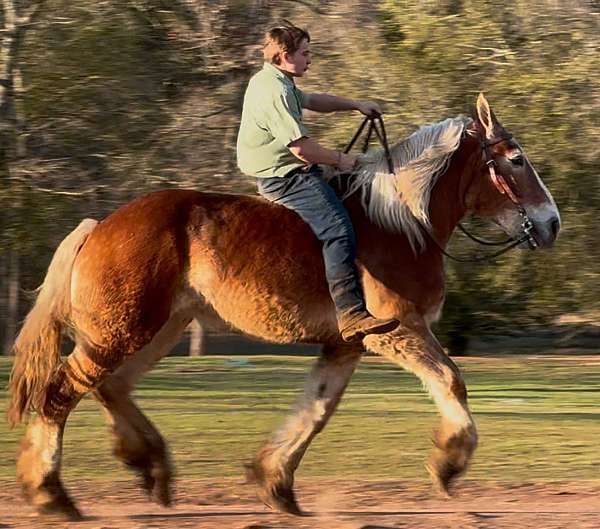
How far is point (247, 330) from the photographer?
26.3 feet

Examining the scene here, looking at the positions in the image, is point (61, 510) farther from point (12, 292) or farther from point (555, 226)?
point (12, 292)

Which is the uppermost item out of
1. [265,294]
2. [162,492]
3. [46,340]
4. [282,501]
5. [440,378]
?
[265,294]

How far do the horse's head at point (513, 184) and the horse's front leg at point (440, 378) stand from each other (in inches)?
39.3

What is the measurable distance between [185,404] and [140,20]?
858 centimetres

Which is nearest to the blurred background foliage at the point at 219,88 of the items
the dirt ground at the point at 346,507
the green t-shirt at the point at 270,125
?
the dirt ground at the point at 346,507

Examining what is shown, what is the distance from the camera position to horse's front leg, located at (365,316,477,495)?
7.79 meters

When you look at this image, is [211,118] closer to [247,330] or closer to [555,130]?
[555,130]

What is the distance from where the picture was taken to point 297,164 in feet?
26.4

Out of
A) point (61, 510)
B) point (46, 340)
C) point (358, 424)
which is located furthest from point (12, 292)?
point (61, 510)

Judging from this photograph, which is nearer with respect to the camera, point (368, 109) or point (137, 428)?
point (137, 428)

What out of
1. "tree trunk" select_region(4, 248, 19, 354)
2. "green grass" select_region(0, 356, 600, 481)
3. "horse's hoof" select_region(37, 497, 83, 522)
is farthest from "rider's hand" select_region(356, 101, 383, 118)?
"tree trunk" select_region(4, 248, 19, 354)

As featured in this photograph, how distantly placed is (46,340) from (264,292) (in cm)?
133

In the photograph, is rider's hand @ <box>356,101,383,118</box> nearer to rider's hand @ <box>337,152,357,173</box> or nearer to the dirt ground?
rider's hand @ <box>337,152,357,173</box>

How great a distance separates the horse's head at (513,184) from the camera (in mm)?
8258
